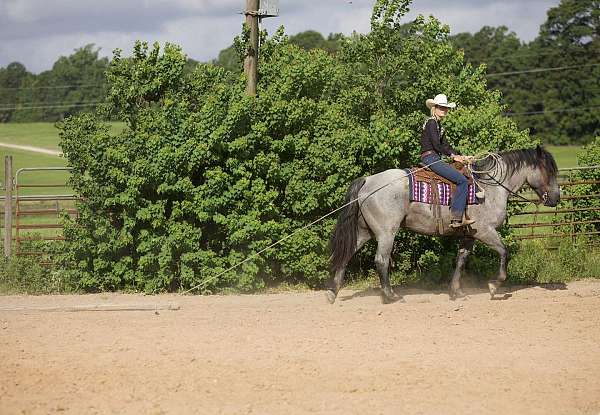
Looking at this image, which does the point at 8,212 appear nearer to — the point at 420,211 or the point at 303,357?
the point at 420,211

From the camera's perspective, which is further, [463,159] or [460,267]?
[460,267]

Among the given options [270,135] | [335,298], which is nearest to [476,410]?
[335,298]

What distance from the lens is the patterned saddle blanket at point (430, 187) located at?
1287 centimetres

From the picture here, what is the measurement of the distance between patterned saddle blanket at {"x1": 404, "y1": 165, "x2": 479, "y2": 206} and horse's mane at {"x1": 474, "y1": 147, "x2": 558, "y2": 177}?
1.89 feet

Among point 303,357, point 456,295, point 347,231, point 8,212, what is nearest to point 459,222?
point 456,295

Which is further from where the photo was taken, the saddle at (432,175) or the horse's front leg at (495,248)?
the horse's front leg at (495,248)

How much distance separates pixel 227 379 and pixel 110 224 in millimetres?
6304

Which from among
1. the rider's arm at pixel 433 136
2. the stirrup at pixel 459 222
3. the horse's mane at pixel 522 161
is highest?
the rider's arm at pixel 433 136

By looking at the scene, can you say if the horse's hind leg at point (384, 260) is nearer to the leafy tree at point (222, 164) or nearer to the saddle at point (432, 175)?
the saddle at point (432, 175)

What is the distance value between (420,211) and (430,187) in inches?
15.6

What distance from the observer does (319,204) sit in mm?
14484

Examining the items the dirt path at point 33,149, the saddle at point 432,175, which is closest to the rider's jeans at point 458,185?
the saddle at point 432,175

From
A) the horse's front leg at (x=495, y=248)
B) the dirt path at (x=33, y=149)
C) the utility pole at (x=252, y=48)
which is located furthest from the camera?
the dirt path at (x=33, y=149)

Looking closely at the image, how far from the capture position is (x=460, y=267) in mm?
13508
